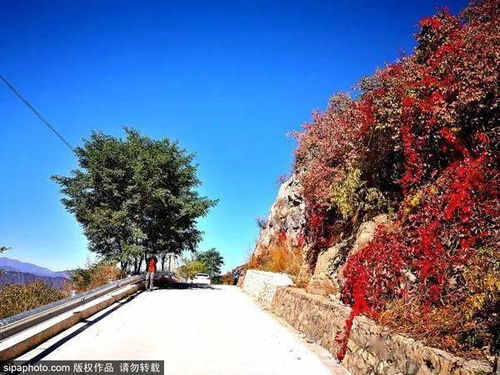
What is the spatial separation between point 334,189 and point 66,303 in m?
8.09

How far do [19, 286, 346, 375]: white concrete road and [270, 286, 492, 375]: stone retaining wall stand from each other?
15.1 inches

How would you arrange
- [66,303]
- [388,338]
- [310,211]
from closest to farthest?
[388,338], [66,303], [310,211]

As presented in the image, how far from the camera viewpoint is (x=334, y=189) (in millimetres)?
11438

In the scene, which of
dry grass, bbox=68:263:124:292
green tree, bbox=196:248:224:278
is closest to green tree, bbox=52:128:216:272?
dry grass, bbox=68:263:124:292

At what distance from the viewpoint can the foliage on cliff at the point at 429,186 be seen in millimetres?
5717

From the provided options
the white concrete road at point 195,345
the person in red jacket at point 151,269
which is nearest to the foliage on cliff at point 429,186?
the white concrete road at point 195,345

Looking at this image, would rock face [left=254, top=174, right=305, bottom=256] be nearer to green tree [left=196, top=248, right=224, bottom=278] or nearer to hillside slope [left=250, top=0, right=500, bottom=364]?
hillside slope [left=250, top=0, right=500, bottom=364]

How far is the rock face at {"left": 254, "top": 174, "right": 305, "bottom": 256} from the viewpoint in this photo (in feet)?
68.6

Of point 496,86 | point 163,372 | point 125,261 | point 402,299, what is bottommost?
point 163,372

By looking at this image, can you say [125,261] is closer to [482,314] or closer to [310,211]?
[310,211]

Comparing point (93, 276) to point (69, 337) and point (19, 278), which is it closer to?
point (19, 278)

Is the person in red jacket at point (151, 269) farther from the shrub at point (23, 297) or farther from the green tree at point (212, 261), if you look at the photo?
the green tree at point (212, 261)

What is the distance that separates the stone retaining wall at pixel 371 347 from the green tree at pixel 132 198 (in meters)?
14.2

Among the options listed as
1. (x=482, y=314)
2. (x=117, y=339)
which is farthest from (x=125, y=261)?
(x=482, y=314)
